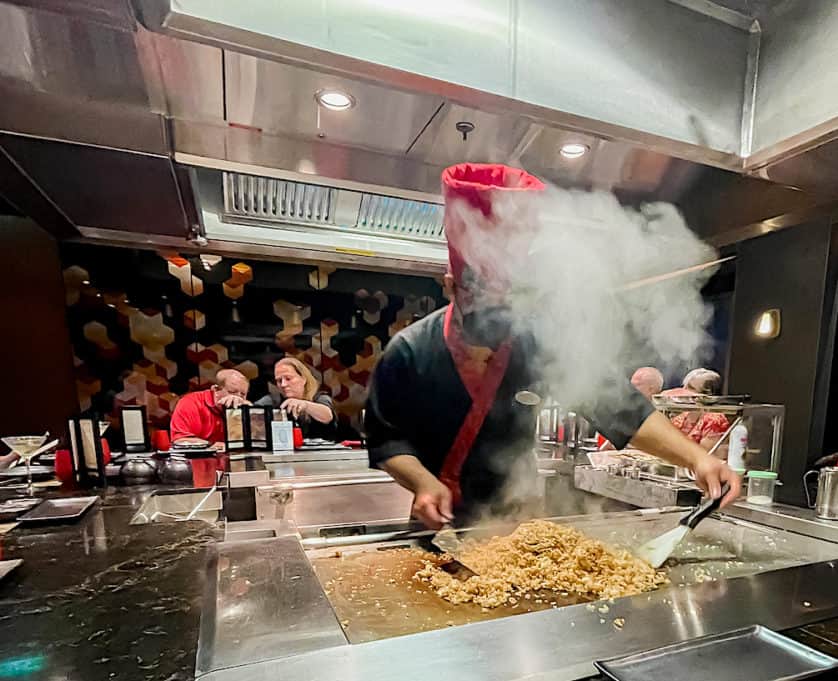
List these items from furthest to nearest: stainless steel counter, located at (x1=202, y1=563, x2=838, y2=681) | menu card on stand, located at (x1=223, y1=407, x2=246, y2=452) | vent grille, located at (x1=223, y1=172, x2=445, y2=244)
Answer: menu card on stand, located at (x1=223, y1=407, x2=246, y2=452)
vent grille, located at (x1=223, y1=172, x2=445, y2=244)
stainless steel counter, located at (x1=202, y1=563, x2=838, y2=681)

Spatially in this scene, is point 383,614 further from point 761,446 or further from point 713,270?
point 713,270

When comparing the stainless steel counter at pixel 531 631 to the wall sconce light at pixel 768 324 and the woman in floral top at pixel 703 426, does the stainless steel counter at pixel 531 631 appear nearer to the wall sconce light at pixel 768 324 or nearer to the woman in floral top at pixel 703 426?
the woman in floral top at pixel 703 426

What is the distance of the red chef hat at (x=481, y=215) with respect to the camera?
1.21 meters

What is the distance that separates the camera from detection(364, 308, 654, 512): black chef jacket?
138cm

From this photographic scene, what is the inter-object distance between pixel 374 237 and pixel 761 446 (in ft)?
5.81

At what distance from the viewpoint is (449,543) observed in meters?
1.05

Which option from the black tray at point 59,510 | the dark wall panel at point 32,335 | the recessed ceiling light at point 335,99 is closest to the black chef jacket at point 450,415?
the recessed ceiling light at point 335,99

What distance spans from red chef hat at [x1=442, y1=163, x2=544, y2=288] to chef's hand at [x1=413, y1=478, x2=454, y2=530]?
66cm

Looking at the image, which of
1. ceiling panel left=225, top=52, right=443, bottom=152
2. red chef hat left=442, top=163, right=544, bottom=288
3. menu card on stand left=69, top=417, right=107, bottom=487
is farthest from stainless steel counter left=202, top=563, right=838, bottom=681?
menu card on stand left=69, top=417, right=107, bottom=487

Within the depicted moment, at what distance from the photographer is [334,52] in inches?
33.7

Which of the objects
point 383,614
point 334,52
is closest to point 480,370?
point 383,614

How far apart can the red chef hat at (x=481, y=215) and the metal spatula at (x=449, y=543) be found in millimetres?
747

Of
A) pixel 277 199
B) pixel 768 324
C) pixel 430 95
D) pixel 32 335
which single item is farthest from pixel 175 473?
pixel 768 324

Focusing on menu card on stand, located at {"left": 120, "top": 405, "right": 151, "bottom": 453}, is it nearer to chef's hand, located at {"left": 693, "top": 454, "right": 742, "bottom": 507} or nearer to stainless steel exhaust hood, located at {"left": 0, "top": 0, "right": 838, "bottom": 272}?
stainless steel exhaust hood, located at {"left": 0, "top": 0, "right": 838, "bottom": 272}
